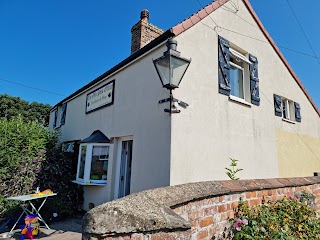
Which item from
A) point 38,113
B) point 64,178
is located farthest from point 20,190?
point 38,113

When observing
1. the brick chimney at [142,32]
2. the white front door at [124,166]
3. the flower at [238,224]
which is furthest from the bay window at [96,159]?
the flower at [238,224]

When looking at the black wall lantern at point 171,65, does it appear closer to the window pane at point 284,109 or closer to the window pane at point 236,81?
the window pane at point 236,81

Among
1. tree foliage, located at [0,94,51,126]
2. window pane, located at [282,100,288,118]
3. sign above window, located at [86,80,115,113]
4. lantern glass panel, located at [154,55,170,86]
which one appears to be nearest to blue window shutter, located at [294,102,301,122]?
window pane, located at [282,100,288,118]

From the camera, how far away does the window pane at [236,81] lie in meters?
7.64

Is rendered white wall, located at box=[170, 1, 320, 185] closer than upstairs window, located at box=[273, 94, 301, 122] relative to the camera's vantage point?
Yes

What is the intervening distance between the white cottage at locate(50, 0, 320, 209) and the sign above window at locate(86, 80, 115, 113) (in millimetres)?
42

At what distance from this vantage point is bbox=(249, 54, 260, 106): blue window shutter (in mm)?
7855

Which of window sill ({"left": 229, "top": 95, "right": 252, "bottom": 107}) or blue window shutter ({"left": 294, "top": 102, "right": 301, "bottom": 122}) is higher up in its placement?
blue window shutter ({"left": 294, "top": 102, "right": 301, "bottom": 122})

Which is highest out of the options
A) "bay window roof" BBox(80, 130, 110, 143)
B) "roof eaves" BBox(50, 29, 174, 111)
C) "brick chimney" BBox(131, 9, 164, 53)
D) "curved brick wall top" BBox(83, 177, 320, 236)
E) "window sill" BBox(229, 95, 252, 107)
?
"brick chimney" BBox(131, 9, 164, 53)

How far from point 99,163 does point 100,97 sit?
267cm

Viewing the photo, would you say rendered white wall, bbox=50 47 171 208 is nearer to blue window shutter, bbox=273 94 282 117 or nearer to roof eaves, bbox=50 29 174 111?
roof eaves, bbox=50 29 174 111

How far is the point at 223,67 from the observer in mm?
6832

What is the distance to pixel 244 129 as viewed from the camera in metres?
7.31

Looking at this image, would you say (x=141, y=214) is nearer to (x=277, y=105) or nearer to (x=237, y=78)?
(x=237, y=78)
